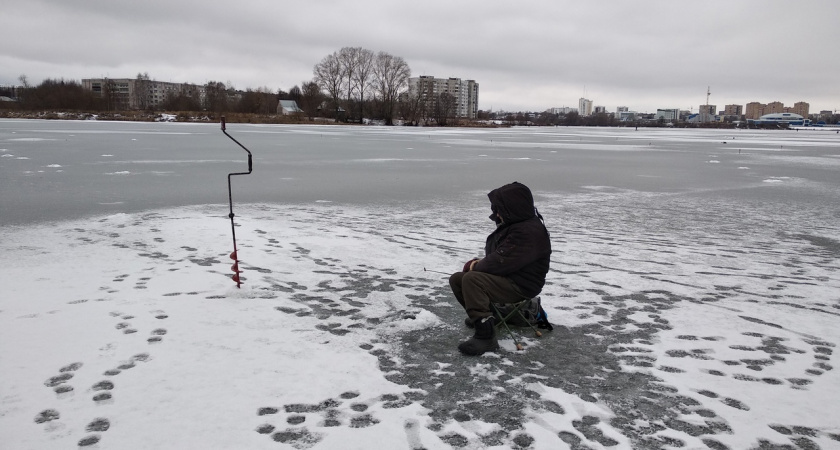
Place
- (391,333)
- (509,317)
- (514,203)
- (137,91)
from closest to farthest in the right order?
(514,203) → (509,317) → (391,333) → (137,91)

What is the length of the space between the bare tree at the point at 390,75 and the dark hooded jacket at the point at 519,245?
95858 millimetres

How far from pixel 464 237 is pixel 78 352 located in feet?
18.5

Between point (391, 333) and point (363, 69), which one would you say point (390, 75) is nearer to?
point (363, 69)

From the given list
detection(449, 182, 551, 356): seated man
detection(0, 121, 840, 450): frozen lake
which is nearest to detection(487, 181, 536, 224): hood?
detection(449, 182, 551, 356): seated man

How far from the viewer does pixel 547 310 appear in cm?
555

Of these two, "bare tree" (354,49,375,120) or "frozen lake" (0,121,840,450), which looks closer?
"frozen lake" (0,121,840,450)

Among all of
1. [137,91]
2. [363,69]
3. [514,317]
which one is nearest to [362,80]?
[363,69]

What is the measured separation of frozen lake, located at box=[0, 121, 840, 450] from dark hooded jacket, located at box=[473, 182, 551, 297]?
2.01 ft

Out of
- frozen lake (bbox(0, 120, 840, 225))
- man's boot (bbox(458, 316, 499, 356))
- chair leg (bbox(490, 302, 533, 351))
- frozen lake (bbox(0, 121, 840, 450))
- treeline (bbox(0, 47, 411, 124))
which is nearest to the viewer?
frozen lake (bbox(0, 121, 840, 450))

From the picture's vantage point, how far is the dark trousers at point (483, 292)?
4.47 metres

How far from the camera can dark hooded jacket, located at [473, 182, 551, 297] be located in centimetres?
449

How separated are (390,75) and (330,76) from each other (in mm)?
10602

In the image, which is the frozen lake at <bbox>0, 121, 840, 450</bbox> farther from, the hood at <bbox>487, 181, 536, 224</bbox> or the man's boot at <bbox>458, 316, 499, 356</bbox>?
the hood at <bbox>487, 181, 536, 224</bbox>

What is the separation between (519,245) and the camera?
453 cm
